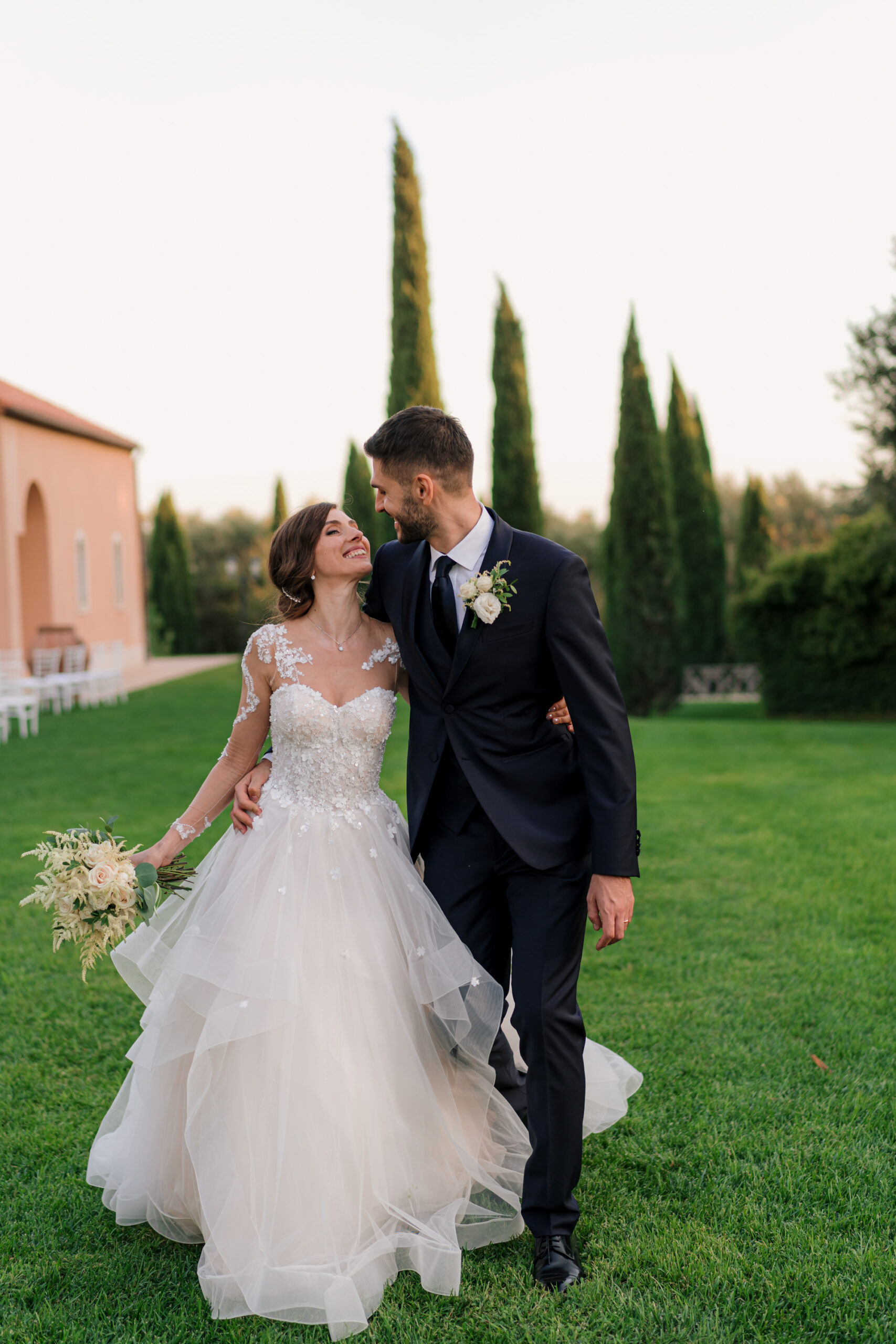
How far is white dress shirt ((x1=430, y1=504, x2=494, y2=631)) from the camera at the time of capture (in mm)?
2861

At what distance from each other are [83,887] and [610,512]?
19.0m

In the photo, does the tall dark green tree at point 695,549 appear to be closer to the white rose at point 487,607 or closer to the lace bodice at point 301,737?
the lace bodice at point 301,737

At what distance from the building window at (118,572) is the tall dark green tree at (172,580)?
892cm

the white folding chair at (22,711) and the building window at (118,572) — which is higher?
the building window at (118,572)

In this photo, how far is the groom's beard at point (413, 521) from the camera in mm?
2836

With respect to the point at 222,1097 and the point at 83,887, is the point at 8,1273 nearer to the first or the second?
the point at 222,1097

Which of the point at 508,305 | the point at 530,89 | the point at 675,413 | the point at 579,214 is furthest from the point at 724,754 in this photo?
the point at 675,413

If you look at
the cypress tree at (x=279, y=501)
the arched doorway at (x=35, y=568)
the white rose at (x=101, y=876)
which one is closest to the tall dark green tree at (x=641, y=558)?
the arched doorway at (x=35, y=568)

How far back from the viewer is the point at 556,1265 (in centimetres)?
260

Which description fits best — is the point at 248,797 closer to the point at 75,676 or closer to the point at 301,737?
the point at 301,737

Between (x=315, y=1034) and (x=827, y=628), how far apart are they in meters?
18.0

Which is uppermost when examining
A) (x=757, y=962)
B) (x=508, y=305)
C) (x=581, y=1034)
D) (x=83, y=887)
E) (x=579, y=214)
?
(x=508, y=305)

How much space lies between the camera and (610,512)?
2083 cm

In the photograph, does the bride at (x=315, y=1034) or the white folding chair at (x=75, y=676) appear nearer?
the bride at (x=315, y=1034)
